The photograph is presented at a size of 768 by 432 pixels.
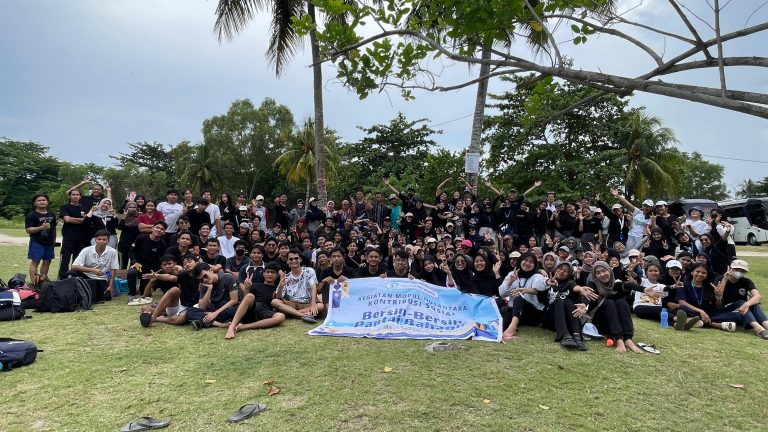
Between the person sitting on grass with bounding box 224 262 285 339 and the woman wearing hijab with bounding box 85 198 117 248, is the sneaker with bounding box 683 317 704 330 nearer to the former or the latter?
the person sitting on grass with bounding box 224 262 285 339

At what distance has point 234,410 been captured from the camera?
146 inches

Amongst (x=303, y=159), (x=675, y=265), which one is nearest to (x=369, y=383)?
(x=675, y=265)

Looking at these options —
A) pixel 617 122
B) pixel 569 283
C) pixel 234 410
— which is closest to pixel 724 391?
pixel 569 283

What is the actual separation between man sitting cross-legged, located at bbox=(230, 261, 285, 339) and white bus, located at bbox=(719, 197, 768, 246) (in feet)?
88.9

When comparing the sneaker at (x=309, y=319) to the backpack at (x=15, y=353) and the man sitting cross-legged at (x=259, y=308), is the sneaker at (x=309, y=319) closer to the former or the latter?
the man sitting cross-legged at (x=259, y=308)

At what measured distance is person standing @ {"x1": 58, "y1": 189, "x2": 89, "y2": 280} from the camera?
848cm

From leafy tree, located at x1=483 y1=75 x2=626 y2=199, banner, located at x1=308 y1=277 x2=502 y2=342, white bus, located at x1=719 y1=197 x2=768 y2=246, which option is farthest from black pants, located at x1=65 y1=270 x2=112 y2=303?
white bus, located at x1=719 y1=197 x2=768 y2=246

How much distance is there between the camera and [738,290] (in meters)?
6.90

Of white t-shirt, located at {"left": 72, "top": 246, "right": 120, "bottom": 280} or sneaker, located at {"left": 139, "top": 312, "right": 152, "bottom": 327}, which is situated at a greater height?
white t-shirt, located at {"left": 72, "top": 246, "right": 120, "bottom": 280}

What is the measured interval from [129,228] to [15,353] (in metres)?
4.62

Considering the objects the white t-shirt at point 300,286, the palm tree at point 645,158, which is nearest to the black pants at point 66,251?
the white t-shirt at point 300,286

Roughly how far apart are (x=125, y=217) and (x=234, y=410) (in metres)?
6.69

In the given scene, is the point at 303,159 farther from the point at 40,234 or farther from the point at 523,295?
the point at 523,295

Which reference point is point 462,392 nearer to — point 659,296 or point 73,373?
point 73,373
